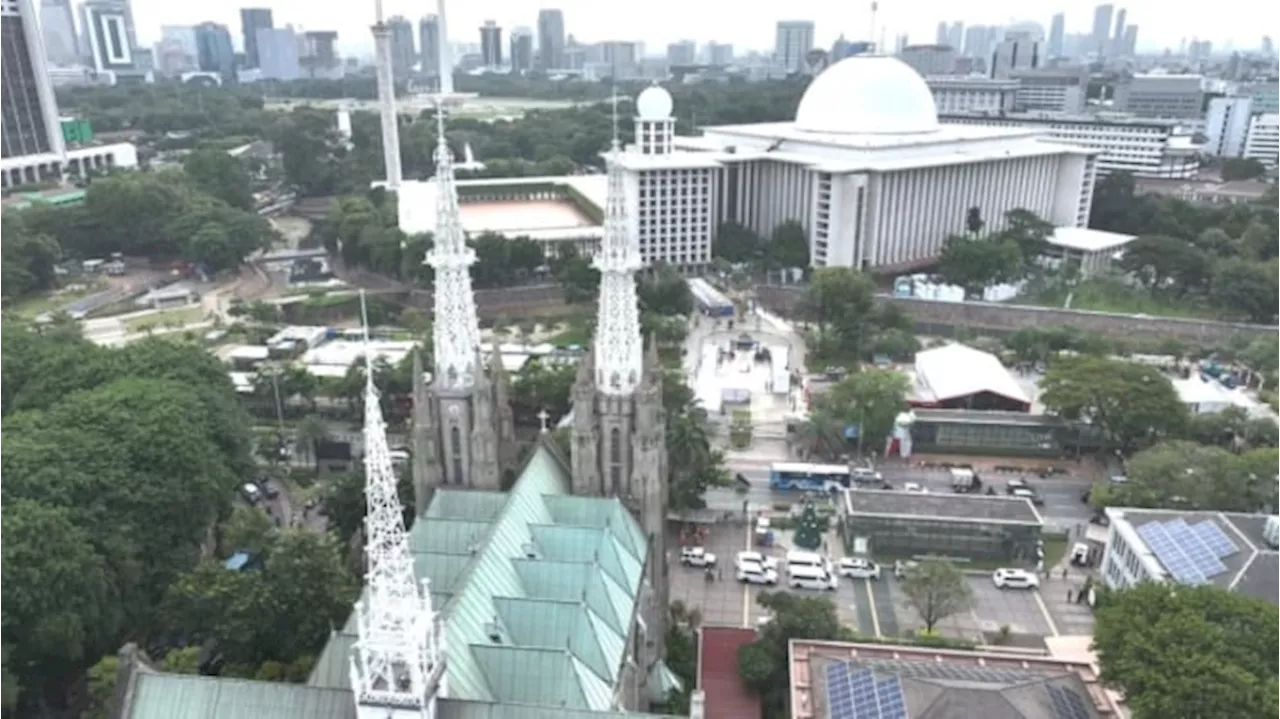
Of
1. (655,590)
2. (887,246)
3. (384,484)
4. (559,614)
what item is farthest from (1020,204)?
(384,484)

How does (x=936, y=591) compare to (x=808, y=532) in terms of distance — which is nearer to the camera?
(x=936, y=591)

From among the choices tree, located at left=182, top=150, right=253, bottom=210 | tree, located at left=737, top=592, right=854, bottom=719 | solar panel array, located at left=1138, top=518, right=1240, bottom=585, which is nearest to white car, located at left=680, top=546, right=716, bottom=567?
tree, located at left=737, top=592, right=854, bottom=719

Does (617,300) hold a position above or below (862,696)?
above

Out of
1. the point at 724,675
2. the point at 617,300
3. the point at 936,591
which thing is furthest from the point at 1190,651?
the point at 617,300

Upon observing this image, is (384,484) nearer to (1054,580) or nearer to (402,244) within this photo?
(1054,580)

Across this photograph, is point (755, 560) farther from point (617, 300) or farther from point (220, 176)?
point (220, 176)

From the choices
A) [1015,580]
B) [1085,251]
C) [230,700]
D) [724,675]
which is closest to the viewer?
[230,700]
